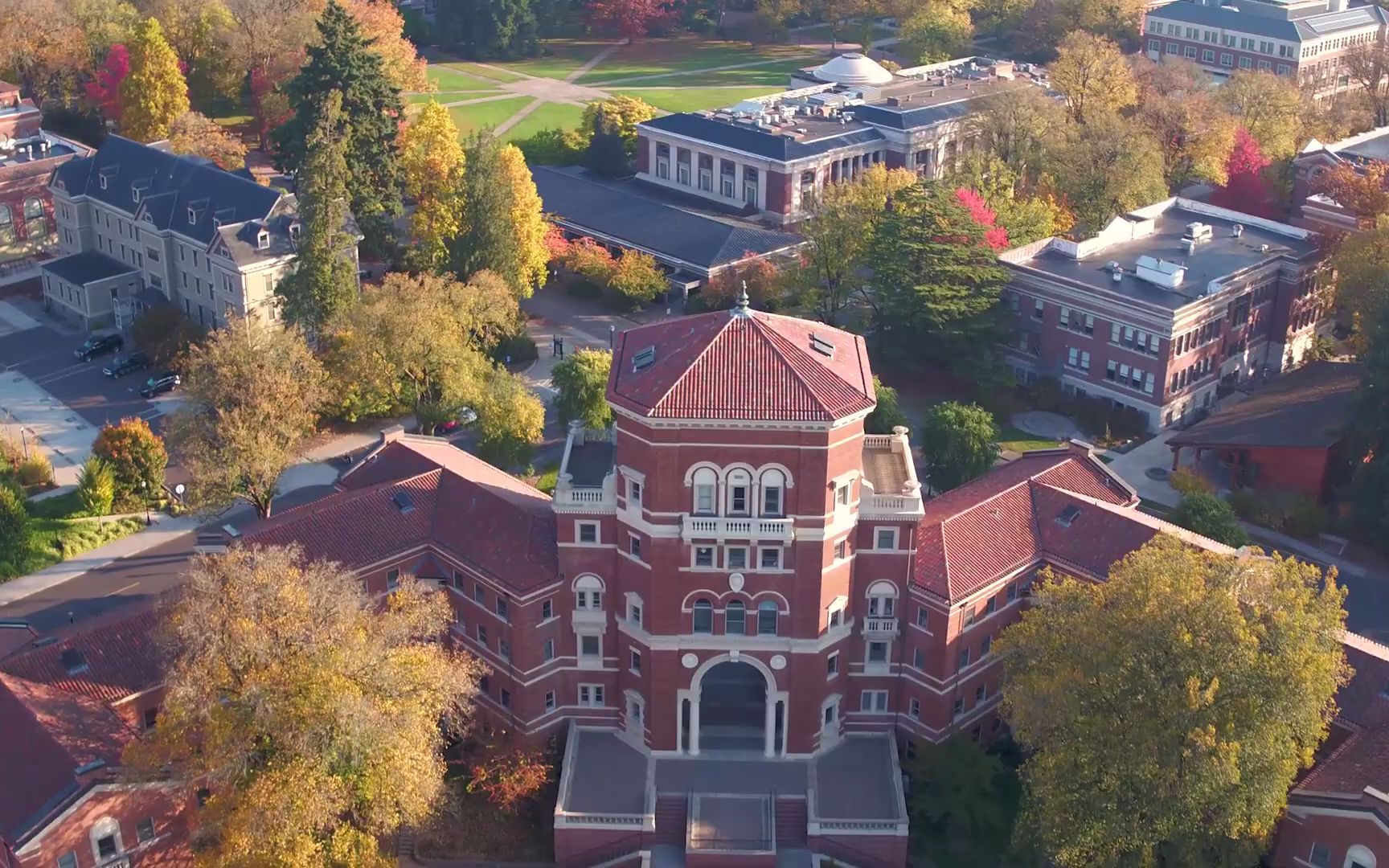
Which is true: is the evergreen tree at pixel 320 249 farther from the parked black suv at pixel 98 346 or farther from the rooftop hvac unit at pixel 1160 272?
the rooftop hvac unit at pixel 1160 272

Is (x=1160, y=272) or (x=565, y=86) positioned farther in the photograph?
(x=565, y=86)

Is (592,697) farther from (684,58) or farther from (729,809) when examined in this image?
(684,58)

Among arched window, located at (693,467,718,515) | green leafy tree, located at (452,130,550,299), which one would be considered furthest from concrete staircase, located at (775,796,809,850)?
green leafy tree, located at (452,130,550,299)

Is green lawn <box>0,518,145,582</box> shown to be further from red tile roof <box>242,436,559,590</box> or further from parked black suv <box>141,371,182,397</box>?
red tile roof <box>242,436,559,590</box>

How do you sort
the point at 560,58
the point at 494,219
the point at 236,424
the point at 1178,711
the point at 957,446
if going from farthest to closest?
the point at 560,58, the point at 494,219, the point at 957,446, the point at 236,424, the point at 1178,711

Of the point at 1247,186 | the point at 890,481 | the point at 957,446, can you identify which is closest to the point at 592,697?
the point at 890,481

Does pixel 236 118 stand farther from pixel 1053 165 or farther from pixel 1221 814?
pixel 1221 814

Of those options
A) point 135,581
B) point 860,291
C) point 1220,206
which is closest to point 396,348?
point 135,581
